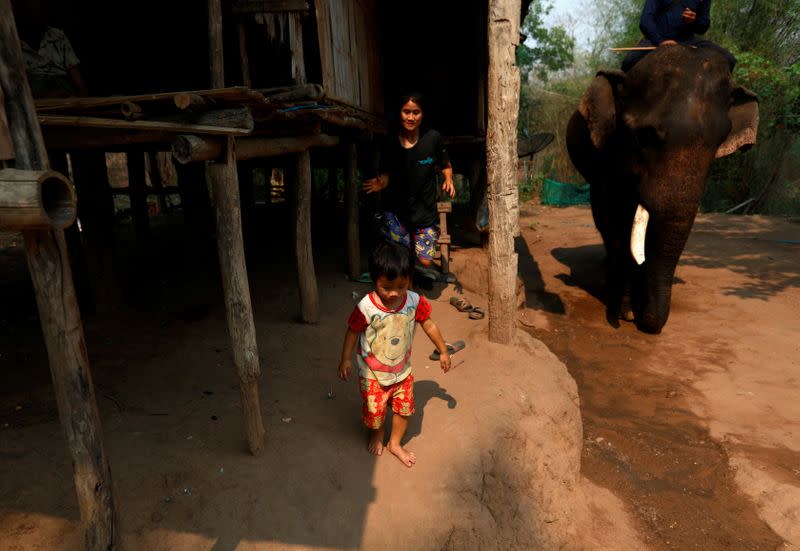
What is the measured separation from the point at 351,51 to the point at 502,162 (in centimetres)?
234

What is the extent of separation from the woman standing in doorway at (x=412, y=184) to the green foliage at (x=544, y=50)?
2350 centimetres

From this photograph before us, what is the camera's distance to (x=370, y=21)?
22.3ft

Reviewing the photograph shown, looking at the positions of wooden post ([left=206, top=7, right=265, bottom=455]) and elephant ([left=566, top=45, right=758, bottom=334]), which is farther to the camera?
elephant ([left=566, top=45, right=758, bottom=334])

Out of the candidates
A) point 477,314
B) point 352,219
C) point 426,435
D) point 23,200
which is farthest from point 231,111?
point 352,219

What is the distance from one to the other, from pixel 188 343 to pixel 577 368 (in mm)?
4071

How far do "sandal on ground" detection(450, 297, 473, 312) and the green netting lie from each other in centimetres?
1175

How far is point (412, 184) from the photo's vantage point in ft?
18.3

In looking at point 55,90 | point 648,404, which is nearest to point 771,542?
point 648,404

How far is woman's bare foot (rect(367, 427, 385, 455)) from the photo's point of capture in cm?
324

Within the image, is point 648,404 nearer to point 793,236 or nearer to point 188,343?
point 188,343

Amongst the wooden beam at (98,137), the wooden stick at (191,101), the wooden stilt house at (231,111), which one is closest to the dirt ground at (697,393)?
the wooden stilt house at (231,111)

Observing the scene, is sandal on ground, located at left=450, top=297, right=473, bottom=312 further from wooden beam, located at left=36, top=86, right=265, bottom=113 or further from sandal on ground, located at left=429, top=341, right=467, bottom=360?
wooden beam, located at left=36, top=86, right=265, bottom=113

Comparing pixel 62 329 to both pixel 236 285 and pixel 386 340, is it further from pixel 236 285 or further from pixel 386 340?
pixel 386 340

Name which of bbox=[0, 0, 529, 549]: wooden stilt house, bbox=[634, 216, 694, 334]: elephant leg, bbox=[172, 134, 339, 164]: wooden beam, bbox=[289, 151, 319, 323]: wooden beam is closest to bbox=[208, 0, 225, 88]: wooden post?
bbox=[0, 0, 529, 549]: wooden stilt house
